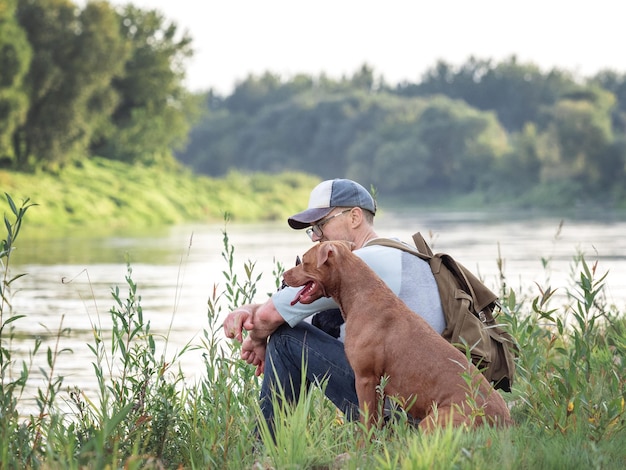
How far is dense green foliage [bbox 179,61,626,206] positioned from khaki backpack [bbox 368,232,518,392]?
46.9 m

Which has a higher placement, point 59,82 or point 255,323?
point 59,82

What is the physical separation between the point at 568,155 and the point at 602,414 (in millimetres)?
55224

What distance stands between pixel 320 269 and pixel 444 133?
254 ft

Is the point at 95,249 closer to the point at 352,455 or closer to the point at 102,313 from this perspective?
the point at 102,313

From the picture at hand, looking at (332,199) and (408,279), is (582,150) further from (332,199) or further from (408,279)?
(408,279)

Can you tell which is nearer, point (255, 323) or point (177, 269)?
point (255, 323)

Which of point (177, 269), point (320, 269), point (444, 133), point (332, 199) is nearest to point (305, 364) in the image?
point (320, 269)

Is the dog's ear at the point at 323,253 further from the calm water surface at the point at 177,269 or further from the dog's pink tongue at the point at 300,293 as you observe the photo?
the calm water surface at the point at 177,269

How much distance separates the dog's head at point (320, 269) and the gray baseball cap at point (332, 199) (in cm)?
45

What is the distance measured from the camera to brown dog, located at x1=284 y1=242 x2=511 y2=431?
3643 mm

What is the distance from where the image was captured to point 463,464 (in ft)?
9.88

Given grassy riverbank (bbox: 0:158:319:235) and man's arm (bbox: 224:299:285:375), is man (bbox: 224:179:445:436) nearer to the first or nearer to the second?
man's arm (bbox: 224:299:285:375)

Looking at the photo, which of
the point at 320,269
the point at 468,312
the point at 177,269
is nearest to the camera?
the point at 320,269

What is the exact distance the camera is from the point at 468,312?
3.93 m
